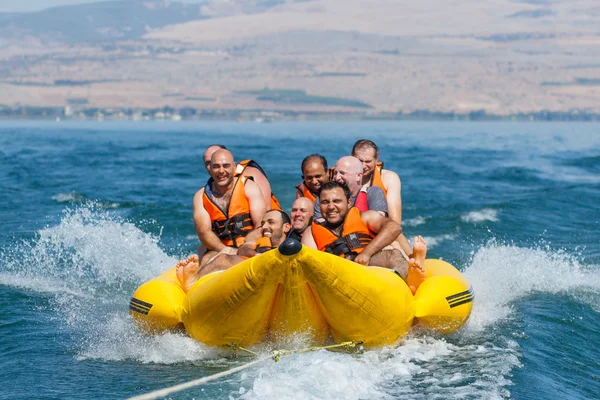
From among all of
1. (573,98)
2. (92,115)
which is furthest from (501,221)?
(573,98)

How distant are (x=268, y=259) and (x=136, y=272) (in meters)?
5.15

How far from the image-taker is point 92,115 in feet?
424

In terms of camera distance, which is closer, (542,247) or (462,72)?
(542,247)

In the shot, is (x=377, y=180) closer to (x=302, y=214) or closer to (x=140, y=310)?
(x=302, y=214)

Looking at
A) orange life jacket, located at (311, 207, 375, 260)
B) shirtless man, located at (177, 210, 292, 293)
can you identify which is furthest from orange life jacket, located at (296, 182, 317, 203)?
orange life jacket, located at (311, 207, 375, 260)

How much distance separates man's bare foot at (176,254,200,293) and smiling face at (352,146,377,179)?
1733mm

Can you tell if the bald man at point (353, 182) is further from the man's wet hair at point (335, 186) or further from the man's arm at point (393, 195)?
the man's arm at point (393, 195)

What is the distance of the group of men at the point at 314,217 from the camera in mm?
6855

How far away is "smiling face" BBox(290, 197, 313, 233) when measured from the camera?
23.2ft

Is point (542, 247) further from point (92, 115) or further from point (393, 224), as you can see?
point (92, 115)

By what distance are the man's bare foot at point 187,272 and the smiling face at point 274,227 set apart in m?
0.62

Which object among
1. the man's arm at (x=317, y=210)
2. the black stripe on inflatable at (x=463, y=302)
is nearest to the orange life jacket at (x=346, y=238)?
the man's arm at (x=317, y=210)

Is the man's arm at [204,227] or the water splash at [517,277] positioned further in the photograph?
the water splash at [517,277]

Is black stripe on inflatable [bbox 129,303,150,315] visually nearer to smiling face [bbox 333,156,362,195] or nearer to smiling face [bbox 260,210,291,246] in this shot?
smiling face [bbox 260,210,291,246]
